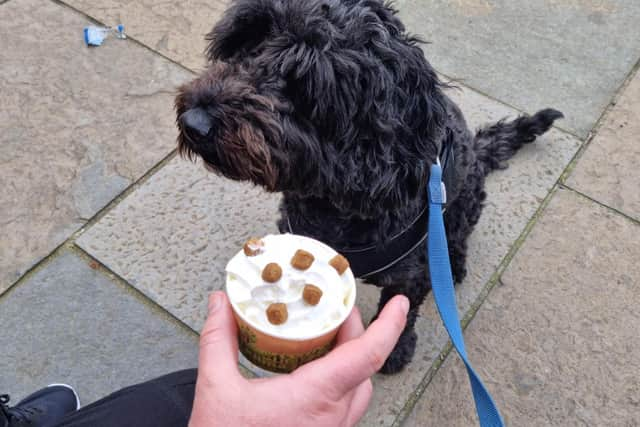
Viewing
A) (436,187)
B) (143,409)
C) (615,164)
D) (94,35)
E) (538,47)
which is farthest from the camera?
(538,47)

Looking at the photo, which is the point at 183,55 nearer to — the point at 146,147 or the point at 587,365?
the point at 146,147

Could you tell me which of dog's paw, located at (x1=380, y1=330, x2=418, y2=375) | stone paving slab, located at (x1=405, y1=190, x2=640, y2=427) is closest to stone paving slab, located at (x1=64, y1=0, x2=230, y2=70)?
dog's paw, located at (x1=380, y1=330, x2=418, y2=375)

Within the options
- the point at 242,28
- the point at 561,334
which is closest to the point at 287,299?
the point at 242,28

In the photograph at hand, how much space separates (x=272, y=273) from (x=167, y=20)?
3.34 m

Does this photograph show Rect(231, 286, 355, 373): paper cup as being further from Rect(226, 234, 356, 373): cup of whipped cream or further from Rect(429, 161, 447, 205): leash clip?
Rect(429, 161, 447, 205): leash clip

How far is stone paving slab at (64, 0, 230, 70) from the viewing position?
3957 mm

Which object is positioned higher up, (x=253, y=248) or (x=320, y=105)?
(x=320, y=105)

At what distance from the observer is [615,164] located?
11.4 ft

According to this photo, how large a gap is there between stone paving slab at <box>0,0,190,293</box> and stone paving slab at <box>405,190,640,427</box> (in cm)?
211

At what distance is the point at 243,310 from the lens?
1396 mm

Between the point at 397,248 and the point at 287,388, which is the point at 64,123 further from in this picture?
the point at 287,388

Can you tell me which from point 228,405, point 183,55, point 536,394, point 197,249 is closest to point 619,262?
point 536,394

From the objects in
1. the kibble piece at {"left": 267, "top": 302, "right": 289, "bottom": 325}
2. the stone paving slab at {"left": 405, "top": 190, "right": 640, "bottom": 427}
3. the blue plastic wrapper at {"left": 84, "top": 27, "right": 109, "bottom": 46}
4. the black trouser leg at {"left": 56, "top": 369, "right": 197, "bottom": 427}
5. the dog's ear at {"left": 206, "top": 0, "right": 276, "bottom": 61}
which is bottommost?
the stone paving slab at {"left": 405, "top": 190, "right": 640, "bottom": 427}

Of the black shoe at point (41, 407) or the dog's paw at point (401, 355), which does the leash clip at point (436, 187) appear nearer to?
the dog's paw at point (401, 355)
